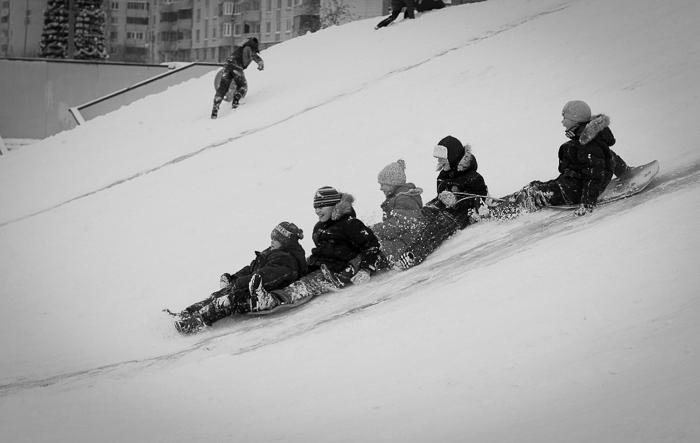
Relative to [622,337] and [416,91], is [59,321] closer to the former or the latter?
[622,337]

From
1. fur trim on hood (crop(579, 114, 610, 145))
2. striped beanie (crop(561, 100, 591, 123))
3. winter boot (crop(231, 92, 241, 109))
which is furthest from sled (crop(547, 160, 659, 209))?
winter boot (crop(231, 92, 241, 109))

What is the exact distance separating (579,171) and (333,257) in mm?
2077

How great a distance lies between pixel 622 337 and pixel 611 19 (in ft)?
30.4

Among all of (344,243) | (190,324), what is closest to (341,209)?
(344,243)

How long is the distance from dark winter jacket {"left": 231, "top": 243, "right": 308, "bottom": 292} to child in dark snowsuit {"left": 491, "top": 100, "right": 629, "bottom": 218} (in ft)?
5.51

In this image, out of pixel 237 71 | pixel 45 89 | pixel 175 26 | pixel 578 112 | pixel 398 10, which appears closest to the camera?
pixel 578 112

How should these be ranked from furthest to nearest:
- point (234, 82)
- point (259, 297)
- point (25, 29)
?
point (25, 29) → point (234, 82) → point (259, 297)

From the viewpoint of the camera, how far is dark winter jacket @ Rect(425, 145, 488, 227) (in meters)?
7.20

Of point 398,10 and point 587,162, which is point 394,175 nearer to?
point 587,162

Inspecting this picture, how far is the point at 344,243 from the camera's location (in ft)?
22.3

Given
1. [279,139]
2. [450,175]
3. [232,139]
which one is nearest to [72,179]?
[232,139]

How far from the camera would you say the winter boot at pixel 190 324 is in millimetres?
6633

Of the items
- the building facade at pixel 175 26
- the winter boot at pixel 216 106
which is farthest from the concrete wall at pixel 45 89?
the building facade at pixel 175 26

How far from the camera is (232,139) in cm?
1319
